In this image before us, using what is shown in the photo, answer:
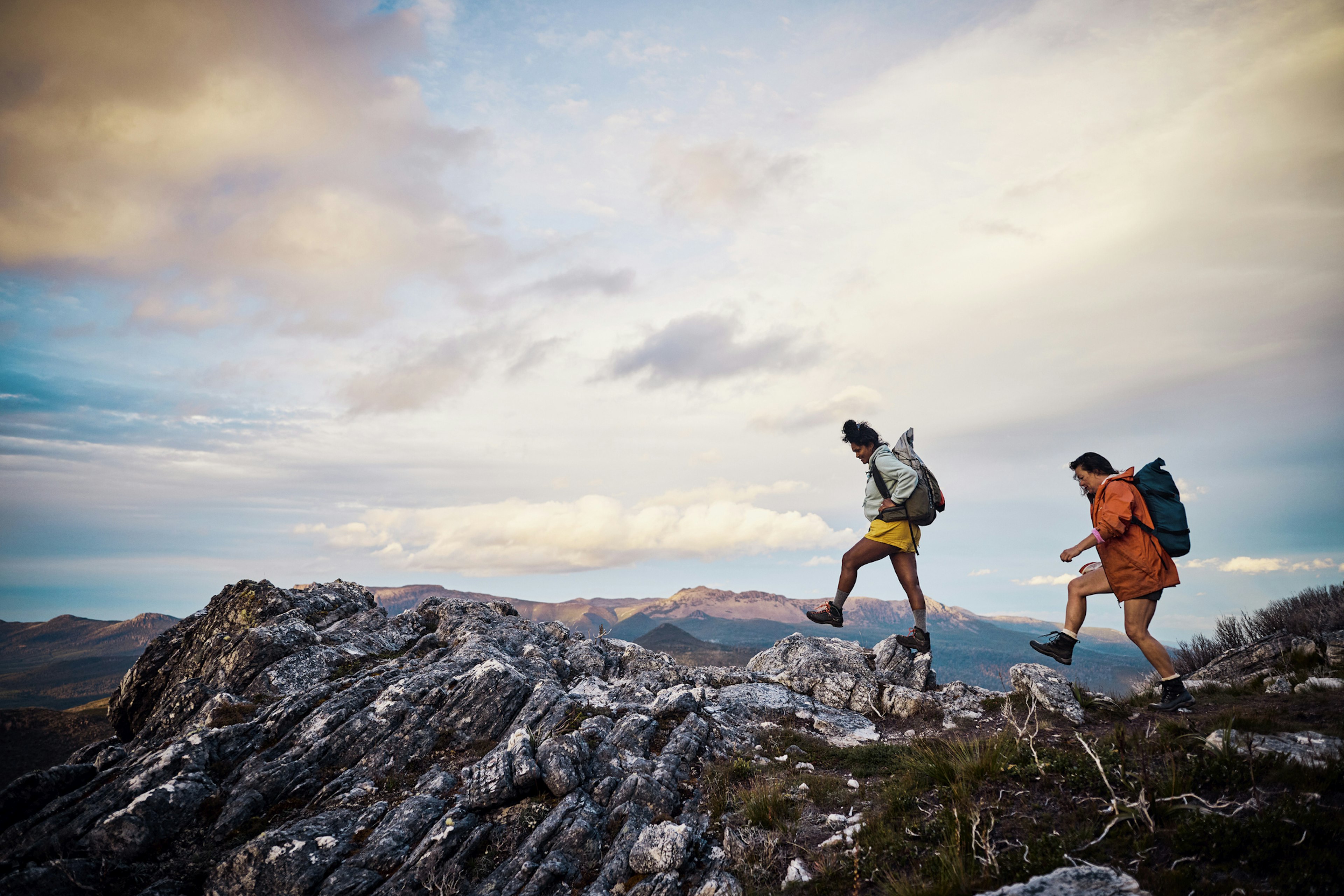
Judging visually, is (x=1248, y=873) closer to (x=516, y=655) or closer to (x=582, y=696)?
(x=582, y=696)

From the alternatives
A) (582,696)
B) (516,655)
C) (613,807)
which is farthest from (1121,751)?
(516,655)

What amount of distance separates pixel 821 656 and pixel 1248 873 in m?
11.6

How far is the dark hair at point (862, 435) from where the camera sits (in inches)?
543

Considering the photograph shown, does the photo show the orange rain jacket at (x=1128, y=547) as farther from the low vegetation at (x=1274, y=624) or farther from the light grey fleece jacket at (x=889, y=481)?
the low vegetation at (x=1274, y=624)

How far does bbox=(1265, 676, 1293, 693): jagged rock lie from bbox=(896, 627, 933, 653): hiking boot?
6013 mm

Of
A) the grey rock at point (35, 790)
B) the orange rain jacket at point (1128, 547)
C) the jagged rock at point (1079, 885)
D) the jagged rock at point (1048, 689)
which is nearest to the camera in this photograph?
the jagged rock at point (1079, 885)

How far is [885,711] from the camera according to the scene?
45.9ft

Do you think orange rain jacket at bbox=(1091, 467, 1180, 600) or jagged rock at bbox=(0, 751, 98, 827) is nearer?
orange rain jacket at bbox=(1091, 467, 1180, 600)

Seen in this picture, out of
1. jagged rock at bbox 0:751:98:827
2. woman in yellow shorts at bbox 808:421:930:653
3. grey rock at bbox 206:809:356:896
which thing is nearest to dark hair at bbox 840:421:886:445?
woman in yellow shorts at bbox 808:421:930:653

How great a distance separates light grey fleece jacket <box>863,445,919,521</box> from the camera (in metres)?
12.8

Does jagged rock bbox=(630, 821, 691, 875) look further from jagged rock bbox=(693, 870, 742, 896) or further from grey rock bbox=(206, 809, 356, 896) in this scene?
grey rock bbox=(206, 809, 356, 896)

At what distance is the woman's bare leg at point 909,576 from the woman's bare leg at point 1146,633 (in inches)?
160

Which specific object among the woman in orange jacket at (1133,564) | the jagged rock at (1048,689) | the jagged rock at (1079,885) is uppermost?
the woman in orange jacket at (1133,564)

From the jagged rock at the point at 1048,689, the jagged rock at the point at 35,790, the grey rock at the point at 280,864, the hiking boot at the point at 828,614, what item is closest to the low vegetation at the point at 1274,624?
the jagged rock at the point at 1048,689
